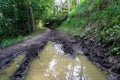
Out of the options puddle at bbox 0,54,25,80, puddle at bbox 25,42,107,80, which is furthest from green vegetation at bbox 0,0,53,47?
puddle at bbox 25,42,107,80

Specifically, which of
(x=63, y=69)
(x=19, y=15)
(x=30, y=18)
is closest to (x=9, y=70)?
(x=63, y=69)

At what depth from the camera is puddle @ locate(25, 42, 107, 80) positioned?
5.18 meters

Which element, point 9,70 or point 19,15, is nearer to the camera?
point 9,70

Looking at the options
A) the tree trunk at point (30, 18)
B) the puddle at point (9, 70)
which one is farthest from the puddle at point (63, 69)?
the tree trunk at point (30, 18)

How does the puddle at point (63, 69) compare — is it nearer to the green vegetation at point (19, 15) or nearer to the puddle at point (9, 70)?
the puddle at point (9, 70)

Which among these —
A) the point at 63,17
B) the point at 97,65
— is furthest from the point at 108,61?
the point at 63,17

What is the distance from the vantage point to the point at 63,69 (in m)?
5.91

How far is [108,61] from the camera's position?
635 cm

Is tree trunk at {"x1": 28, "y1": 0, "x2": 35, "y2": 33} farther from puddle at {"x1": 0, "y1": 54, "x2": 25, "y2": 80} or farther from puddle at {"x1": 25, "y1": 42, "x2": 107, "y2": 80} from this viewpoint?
puddle at {"x1": 0, "y1": 54, "x2": 25, "y2": 80}

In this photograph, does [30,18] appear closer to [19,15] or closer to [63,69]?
[19,15]

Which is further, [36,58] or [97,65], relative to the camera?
[36,58]

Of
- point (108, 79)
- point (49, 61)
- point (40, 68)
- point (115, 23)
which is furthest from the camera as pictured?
point (115, 23)

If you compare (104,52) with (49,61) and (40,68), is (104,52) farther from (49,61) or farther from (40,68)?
(40,68)

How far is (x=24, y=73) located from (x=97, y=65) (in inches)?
107
